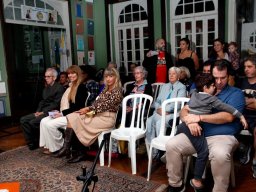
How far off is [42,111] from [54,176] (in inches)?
49.6

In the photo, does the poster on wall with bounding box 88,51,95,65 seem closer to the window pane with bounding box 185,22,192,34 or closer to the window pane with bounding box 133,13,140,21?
the window pane with bounding box 133,13,140,21

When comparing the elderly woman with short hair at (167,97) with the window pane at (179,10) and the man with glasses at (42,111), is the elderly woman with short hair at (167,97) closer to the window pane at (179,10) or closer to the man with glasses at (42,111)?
the man with glasses at (42,111)

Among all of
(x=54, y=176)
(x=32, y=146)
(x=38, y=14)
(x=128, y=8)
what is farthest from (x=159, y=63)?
(x=38, y=14)

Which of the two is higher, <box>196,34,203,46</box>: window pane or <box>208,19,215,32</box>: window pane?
<box>208,19,215,32</box>: window pane

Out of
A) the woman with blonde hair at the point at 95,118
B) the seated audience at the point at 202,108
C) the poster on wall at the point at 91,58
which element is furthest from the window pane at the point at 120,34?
the seated audience at the point at 202,108

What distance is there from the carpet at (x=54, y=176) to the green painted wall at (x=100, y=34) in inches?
141

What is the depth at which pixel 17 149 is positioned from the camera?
346 centimetres

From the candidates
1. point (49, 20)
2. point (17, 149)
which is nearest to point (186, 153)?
point (17, 149)

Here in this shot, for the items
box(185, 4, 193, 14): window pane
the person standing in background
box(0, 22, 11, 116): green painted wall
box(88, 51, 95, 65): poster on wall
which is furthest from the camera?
box(88, 51, 95, 65): poster on wall

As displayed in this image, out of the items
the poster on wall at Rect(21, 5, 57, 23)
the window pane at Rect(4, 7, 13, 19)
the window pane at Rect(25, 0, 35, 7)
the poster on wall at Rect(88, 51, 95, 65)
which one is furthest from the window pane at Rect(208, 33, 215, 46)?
the window pane at Rect(4, 7, 13, 19)

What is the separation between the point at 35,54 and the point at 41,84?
72 cm

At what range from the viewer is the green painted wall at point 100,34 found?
20.3 ft

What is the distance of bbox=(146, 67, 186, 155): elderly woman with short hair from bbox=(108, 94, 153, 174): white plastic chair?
0.10m

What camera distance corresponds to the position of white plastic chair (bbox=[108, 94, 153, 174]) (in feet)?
8.61
